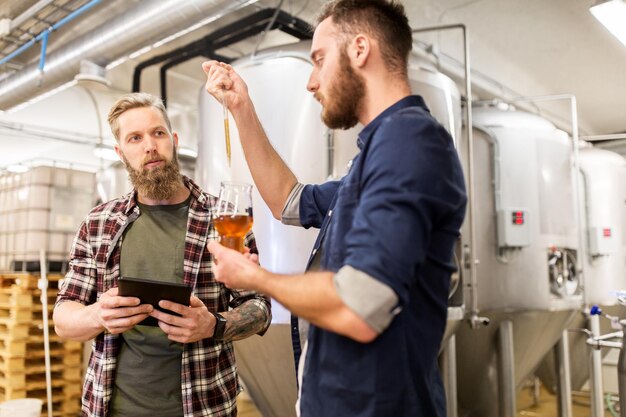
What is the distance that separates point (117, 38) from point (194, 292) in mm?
2930

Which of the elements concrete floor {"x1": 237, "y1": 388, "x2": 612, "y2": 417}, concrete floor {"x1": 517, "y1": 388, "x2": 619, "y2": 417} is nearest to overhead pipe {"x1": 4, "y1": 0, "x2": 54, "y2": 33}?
concrete floor {"x1": 237, "y1": 388, "x2": 612, "y2": 417}

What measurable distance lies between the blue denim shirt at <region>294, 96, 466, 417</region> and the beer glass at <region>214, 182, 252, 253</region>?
200 millimetres

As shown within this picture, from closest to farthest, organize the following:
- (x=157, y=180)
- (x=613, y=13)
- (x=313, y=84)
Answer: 1. (x=313, y=84)
2. (x=157, y=180)
3. (x=613, y=13)

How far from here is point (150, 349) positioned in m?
1.63

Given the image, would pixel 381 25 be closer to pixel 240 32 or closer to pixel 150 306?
pixel 150 306

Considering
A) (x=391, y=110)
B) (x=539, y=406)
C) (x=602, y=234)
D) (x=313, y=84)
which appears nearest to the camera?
(x=391, y=110)

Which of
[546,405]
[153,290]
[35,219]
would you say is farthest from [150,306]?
[546,405]

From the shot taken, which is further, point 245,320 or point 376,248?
point 245,320

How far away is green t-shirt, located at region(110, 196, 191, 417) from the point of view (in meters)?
1.59

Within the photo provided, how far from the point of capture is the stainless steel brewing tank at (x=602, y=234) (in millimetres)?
5590

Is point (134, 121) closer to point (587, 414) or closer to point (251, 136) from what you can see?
point (251, 136)

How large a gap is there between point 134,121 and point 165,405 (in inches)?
39.8

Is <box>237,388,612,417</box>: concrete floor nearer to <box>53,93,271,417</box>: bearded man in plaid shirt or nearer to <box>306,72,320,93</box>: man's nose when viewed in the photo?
<box>53,93,271,417</box>: bearded man in plaid shirt

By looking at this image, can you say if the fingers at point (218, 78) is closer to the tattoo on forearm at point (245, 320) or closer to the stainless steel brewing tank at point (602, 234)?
the tattoo on forearm at point (245, 320)
